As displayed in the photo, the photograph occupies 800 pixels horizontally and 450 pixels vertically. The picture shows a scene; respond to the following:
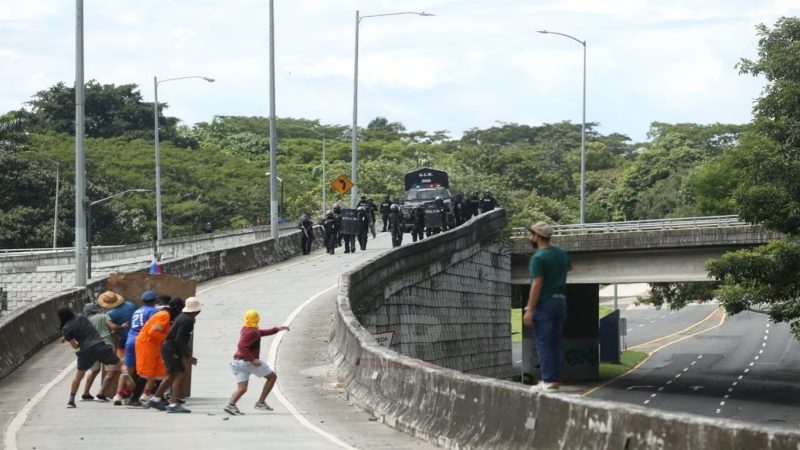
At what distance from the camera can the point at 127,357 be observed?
66.1ft

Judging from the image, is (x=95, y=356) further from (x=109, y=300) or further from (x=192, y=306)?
(x=192, y=306)

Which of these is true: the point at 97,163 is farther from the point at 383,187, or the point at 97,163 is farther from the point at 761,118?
the point at 761,118

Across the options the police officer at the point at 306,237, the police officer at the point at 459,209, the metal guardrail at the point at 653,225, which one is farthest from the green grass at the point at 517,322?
the police officer at the point at 306,237

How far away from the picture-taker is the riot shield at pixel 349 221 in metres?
50.4

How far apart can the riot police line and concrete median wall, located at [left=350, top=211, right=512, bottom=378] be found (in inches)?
80.9

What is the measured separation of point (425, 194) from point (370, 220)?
100 inches

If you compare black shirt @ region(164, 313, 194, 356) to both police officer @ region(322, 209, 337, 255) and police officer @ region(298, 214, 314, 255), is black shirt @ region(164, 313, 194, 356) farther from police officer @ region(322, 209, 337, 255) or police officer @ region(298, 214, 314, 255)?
police officer @ region(298, 214, 314, 255)

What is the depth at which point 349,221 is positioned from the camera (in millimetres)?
50844

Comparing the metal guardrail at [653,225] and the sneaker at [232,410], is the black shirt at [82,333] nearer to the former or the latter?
the sneaker at [232,410]

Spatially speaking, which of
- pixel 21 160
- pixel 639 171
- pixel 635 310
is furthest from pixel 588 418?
pixel 639 171

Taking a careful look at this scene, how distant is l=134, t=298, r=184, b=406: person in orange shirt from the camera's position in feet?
63.3

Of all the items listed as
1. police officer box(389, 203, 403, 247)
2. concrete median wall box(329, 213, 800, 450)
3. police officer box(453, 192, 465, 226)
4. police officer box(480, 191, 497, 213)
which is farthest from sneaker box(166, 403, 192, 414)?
police officer box(480, 191, 497, 213)

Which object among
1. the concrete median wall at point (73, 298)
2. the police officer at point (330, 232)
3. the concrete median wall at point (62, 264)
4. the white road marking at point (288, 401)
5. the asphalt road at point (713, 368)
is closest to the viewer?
the white road marking at point (288, 401)

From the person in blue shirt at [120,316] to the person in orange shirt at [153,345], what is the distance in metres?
0.84
